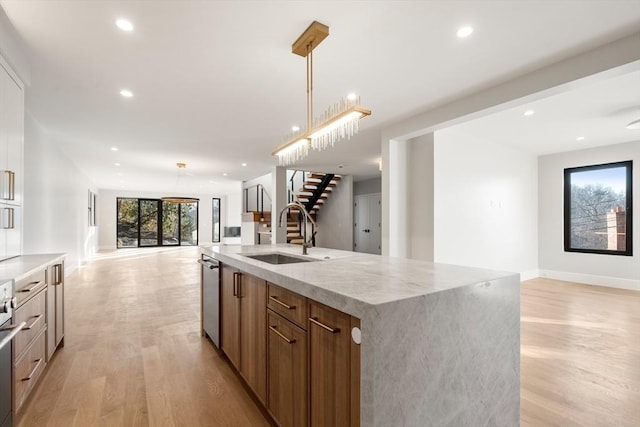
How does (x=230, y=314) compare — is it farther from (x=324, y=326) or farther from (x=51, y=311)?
(x=51, y=311)

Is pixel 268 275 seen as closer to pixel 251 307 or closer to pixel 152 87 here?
pixel 251 307

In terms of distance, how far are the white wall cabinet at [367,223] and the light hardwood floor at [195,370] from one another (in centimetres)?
511

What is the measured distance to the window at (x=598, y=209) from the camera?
18.1 feet

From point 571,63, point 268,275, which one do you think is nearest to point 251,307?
point 268,275

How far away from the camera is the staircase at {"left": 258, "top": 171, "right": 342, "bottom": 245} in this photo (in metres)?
9.31

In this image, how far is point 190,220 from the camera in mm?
14414

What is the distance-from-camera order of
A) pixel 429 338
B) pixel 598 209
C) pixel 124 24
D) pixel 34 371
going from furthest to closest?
pixel 598 209, pixel 124 24, pixel 34 371, pixel 429 338

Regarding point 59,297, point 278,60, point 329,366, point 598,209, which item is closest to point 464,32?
point 278,60

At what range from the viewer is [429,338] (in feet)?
3.96

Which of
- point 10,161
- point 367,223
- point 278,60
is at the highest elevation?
point 278,60

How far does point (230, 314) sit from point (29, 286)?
4.32 ft

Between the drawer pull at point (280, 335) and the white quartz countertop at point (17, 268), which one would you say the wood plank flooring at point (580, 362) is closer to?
the drawer pull at point (280, 335)

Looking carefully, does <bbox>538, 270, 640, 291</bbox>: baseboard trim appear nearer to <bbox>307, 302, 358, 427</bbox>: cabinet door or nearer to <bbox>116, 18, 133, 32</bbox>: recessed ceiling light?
<bbox>307, 302, 358, 427</bbox>: cabinet door

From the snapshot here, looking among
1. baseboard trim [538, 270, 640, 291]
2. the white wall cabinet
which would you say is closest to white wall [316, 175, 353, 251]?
the white wall cabinet
